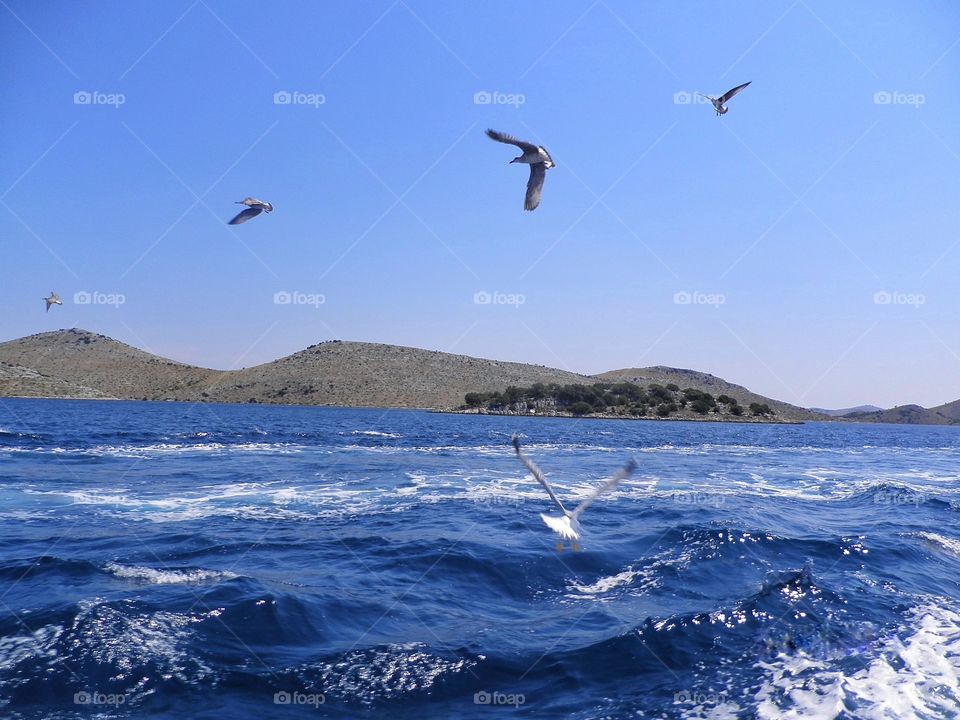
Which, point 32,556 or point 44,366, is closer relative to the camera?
point 32,556

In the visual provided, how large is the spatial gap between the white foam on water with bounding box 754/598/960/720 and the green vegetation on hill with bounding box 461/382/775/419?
102 meters

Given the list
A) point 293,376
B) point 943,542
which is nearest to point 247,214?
point 943,542

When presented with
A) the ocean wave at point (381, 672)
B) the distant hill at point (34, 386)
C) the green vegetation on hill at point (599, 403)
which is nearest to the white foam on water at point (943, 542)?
the ocean wave at point (381, 672)

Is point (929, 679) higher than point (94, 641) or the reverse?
the reverse

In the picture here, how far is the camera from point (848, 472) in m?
36.4

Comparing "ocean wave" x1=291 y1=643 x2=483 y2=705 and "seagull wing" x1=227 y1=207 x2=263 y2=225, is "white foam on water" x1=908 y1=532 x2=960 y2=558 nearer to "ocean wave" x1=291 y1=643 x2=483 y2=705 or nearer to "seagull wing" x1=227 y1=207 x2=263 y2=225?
"ocean wave" x1=291 y1=643 x2=483 y2=705

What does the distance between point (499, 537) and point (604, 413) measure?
331ft

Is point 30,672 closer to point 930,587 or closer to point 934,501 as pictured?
point 930,587

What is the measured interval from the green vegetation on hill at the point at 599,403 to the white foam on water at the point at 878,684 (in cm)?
10211

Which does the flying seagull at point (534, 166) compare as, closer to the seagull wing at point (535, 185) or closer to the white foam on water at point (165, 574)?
the seagull wing at point (535, 185)

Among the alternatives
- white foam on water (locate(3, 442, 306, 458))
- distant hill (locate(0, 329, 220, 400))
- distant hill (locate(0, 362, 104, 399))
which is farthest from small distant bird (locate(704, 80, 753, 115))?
distant hill (locate(0, 329, 220, 400))

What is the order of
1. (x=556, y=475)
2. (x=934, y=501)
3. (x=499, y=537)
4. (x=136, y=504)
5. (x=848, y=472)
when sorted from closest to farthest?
1. (x=499, y=537)
2. (x=136, y=504)
3. (x=934, y=501)
4. (x=556, y=475)
5. (x=848, y=472)

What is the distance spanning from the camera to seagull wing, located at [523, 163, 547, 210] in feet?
43.0

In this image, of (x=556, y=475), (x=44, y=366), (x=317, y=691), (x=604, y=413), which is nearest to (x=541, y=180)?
(x=317, y=691)
